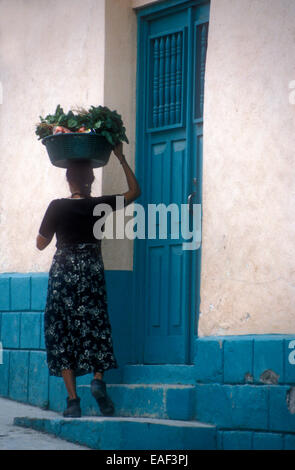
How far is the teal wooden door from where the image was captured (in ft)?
21.7

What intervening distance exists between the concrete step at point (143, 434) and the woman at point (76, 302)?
293 mm

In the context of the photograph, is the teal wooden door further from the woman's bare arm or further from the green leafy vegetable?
the green leafy vegetable

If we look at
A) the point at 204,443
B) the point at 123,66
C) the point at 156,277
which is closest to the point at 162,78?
the point at 123,66

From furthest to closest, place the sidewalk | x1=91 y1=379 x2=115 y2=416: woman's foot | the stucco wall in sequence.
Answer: the stucco wall
x1=91 y1=379 x2=115 y2=416: woman's foot
the sidewalk

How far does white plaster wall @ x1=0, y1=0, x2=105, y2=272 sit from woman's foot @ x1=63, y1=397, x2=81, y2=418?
5.16ft

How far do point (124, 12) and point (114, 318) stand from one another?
234 cm

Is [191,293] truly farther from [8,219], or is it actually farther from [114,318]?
[8,219]

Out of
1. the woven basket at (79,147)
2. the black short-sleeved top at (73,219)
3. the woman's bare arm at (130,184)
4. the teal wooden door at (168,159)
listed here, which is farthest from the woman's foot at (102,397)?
the woven basket at (79,147)

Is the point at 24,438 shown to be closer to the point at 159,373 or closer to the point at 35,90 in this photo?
the point at 159,373

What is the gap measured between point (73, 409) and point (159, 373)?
28.1 inches

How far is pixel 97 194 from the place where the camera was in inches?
269

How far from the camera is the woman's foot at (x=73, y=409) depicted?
239 inches

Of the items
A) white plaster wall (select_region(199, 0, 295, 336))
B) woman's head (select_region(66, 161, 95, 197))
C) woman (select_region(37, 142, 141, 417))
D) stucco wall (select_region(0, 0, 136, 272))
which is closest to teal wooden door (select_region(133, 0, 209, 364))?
stucco wall (select_region(0, 0, 136, 272))

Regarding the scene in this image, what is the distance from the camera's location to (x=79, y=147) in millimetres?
6082
